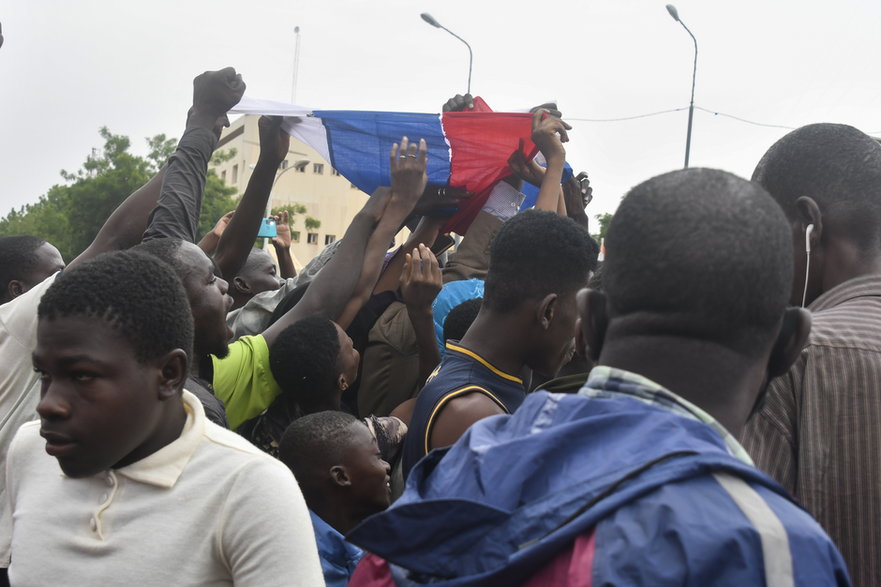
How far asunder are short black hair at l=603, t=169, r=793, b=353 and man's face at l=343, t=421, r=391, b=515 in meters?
1.96

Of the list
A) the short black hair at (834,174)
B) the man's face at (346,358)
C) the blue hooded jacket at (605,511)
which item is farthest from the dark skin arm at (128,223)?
the blue hooded jacket at (605,511)

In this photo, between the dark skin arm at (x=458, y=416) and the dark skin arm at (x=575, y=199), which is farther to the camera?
the dark skin arm at (x=575, y=199)

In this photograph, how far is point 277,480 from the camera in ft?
6.57

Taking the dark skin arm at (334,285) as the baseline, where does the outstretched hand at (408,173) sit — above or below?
above

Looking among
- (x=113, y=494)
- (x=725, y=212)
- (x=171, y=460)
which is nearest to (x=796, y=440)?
(x=725, y=212)

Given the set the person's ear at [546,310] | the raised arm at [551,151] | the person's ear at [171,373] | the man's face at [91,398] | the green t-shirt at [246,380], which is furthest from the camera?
the raised arm at [551,151]

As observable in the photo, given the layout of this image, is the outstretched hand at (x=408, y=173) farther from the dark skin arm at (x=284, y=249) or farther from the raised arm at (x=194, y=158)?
the dark skin arm at (x=284, y=249)

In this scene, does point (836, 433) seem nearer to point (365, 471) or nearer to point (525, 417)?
point (525, 417)

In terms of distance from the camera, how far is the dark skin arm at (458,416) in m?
2.64

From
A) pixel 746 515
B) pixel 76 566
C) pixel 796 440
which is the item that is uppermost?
pixel 746 515

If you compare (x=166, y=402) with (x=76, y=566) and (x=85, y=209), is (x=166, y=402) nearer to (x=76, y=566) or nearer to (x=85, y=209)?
(x=76, y=566)

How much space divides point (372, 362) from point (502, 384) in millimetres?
1472

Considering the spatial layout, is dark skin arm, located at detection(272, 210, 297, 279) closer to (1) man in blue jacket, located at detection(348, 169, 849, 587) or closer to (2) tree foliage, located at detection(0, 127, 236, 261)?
(1) man in blue jacket, located at detection(348, 169, 849, 587)

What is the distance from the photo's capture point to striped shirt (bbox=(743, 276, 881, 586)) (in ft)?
6.12
